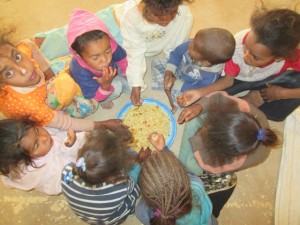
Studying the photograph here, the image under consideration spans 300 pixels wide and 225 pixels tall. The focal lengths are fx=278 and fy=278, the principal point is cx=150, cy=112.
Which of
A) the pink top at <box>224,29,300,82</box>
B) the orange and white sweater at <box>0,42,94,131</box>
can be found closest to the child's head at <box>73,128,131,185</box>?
the orange and white sweater at <box>0,42,94,131</box>

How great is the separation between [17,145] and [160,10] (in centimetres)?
92

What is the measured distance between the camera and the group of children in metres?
1.20

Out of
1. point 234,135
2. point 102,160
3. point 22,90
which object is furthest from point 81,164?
point 234,135

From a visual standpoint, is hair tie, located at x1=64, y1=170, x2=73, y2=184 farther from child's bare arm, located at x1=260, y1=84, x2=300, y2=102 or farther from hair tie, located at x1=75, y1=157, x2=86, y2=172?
child's bare arm, located at x1=260, y1=84, x2=300, y2=102

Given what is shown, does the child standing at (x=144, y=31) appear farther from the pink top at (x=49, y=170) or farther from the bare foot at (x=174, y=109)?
the pink top at (x=49, y=170)

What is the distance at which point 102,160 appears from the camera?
3.89ft

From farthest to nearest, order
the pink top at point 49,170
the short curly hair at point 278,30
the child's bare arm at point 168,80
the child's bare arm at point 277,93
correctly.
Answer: the child's bare arm at point 168,80 < the child's bare arm at point 277,93 < the pink top at point 49,170 < the short curly hair at point 278,30

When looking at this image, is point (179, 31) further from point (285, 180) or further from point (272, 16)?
point (285, 180)

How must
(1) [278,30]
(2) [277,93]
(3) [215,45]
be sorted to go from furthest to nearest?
(2) [277,93] → (3) [215,45] → (1) [278,30]

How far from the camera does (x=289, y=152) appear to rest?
1786mm

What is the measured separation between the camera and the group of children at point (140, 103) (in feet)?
3.94

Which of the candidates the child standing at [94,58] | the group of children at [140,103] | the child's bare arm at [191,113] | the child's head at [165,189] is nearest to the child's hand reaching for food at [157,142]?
the group of children at [140,103]

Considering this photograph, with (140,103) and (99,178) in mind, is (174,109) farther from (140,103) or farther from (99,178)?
Answer: (99,178)

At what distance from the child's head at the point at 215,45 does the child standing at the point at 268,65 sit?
0.32ft
